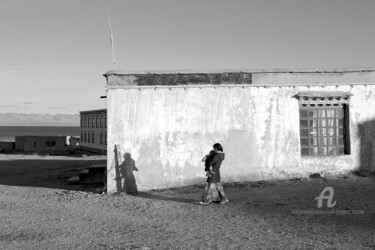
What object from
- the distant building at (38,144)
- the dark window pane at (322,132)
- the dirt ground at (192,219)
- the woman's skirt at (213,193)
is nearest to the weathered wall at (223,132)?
the dirt ground at (192,219)

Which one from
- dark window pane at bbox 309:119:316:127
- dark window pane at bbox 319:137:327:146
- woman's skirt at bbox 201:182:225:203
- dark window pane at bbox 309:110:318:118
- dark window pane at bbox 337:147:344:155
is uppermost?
dark window pane at bbox 309:110:318:118

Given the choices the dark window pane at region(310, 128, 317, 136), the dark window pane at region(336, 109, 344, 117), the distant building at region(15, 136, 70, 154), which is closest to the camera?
the dark window pane at region(310, 128, 317, 136)

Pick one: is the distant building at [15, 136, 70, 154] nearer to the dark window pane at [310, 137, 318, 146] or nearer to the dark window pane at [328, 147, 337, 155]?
the dark window pane at [310, 137, 318, 146]

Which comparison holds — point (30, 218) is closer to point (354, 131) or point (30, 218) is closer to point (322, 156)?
point (322, 156)

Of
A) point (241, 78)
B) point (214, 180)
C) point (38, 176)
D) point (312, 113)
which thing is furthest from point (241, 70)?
point (38, 176)

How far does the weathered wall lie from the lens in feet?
41.5

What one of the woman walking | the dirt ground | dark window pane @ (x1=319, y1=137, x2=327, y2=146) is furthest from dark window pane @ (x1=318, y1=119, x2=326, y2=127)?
the woman walking

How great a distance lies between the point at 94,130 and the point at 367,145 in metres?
24.3

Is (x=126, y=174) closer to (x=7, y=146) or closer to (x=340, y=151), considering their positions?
(x=340, y=151)

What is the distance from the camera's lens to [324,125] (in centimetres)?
1359

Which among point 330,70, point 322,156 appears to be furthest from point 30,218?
point 330,70

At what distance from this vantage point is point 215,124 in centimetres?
1303

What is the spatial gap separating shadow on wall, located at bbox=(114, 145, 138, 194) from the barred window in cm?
534

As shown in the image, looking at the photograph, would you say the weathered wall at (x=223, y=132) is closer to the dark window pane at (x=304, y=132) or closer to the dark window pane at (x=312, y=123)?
the dark window pane at (x=304, y=132)
